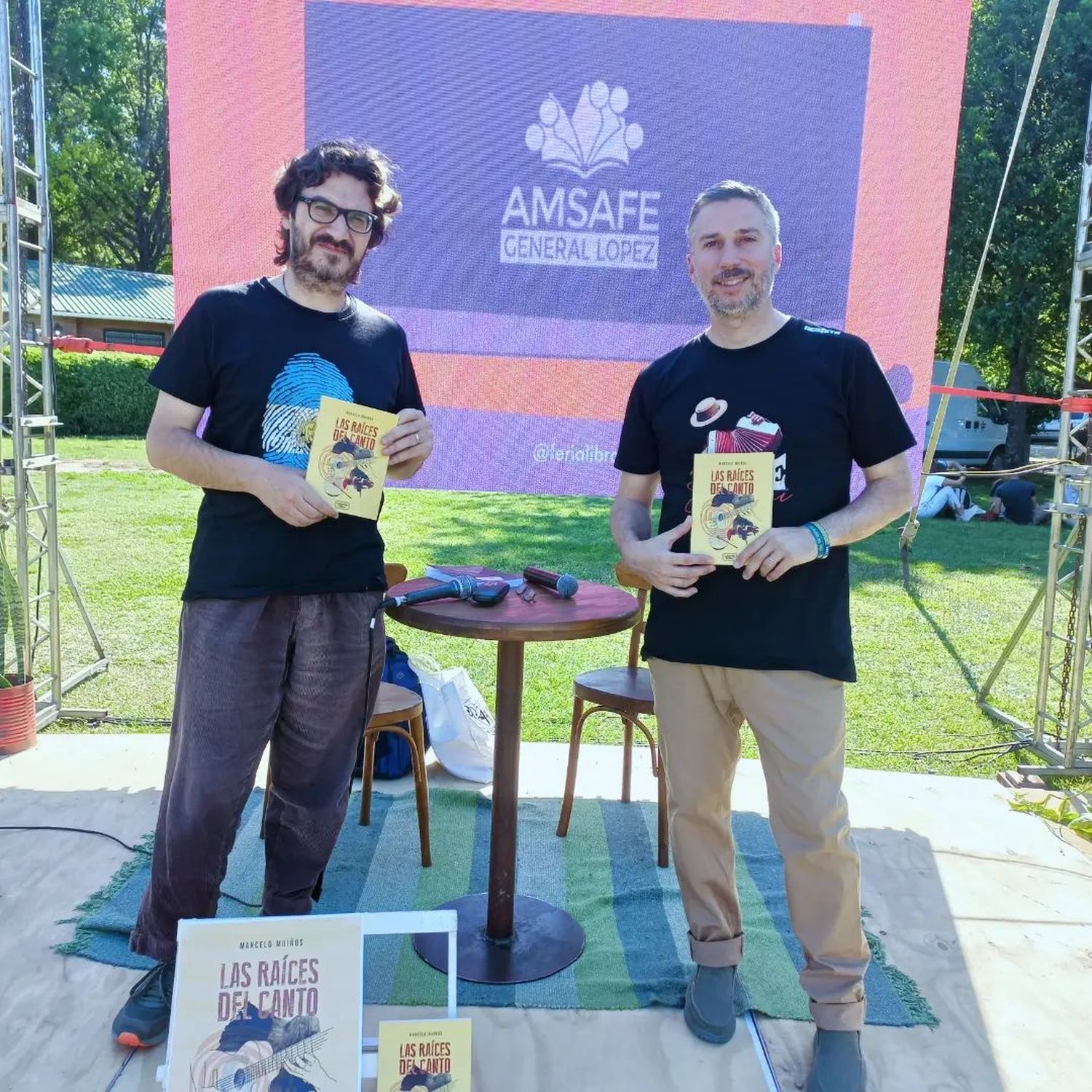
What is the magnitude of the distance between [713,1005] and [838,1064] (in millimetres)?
324

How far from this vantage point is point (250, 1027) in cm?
177

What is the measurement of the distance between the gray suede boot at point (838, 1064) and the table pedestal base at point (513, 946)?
29.6 inches

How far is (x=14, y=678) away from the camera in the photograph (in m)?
4.15

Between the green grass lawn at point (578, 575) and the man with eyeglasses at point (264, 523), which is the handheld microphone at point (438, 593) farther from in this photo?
the green grass lawn at point (578, 575)

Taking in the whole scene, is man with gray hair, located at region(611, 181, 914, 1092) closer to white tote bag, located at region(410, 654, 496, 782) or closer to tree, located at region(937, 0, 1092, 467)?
white tote bag, located at region(410, 654, 496, 782)

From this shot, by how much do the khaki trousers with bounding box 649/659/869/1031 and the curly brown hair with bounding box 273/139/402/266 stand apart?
1.28m

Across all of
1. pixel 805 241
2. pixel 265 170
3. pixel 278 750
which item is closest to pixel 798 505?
pixel 278 750

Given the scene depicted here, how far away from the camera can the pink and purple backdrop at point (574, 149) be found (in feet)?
13.2

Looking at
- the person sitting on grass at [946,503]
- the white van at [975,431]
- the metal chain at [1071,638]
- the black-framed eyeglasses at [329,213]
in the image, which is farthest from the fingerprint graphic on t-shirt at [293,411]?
the white van at [975,431]

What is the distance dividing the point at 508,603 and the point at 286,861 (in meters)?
0.88

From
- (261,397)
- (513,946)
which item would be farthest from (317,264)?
(513,946)

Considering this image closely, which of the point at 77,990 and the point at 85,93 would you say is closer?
the point at 77,990

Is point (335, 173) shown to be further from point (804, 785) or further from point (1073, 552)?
point (1073, 552)

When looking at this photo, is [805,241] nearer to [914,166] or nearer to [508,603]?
[914,166]
